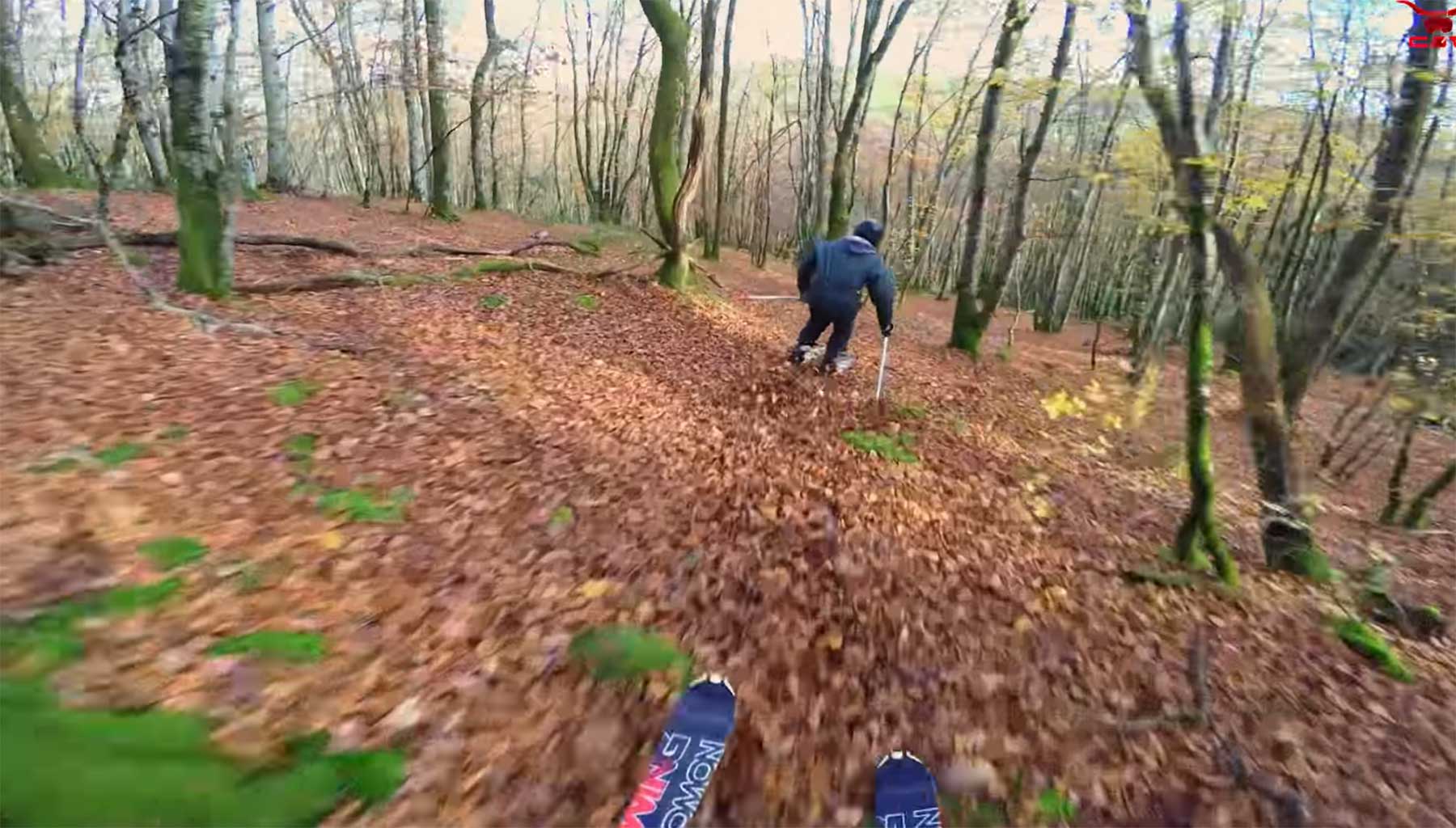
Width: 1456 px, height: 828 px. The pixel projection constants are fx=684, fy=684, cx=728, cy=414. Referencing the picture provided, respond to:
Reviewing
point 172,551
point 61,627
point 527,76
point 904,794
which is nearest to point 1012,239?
point 904,794

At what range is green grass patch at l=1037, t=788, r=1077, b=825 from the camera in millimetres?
2994

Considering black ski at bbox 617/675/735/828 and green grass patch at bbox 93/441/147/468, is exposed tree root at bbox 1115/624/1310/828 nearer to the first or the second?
black ski at bbox 617/675/735/828

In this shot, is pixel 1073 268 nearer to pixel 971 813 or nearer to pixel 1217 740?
pixel 1217 740

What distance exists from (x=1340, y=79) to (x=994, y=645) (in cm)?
968

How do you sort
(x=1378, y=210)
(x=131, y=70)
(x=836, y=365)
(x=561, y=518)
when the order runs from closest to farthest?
(x=561, y=518) < (x=1378, y=210) < (x=131, y=70) < (x=836, y=365)

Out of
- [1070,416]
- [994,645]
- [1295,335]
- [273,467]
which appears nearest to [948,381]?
[1070,416]

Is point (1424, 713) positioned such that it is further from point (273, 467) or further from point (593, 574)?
point (273, 467)

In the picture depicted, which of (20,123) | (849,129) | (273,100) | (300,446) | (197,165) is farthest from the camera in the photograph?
(273,100)

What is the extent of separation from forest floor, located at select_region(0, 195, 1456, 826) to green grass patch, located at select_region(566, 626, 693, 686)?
87 millimetres

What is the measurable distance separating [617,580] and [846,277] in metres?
5.56

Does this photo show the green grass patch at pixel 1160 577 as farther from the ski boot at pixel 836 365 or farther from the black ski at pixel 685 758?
the ski boot at pixel 836 365

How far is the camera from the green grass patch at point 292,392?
5.41 m

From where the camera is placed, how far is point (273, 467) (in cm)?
456

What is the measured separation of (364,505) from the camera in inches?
176
